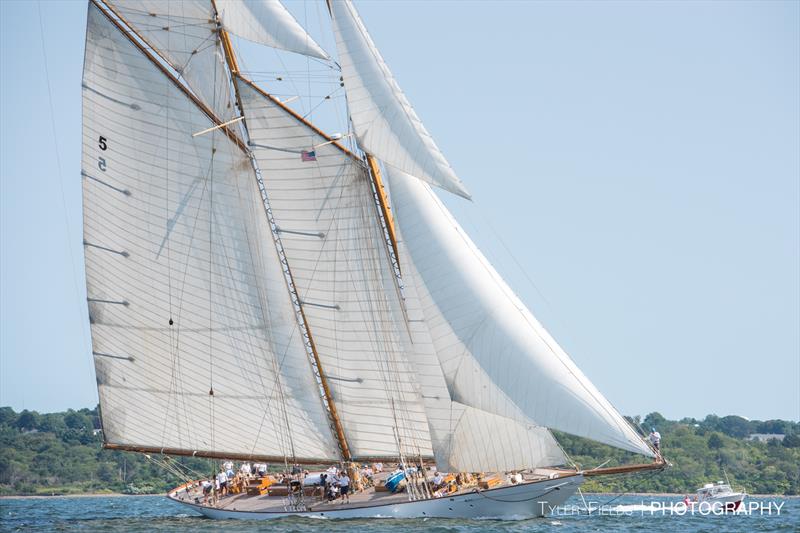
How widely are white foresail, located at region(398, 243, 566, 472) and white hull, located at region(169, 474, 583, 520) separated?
1.22 metres

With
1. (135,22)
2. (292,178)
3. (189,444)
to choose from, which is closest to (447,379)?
(292,178)

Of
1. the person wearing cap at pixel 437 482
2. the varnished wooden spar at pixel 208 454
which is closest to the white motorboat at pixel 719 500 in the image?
the person wearing cap at pixel 437 482

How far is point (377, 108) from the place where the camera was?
4909 centimetres

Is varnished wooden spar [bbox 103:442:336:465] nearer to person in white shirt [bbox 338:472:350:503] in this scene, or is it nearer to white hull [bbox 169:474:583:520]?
person in white shirt [bbox 338:472:350:503]

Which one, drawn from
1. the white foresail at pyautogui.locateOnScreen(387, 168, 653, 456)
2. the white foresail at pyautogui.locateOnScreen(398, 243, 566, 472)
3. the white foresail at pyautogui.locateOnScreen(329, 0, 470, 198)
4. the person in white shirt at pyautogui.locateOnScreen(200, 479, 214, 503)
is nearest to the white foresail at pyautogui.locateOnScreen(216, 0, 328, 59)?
the white foresail at pyautogui.locateOnScreen(329, 0, 470, 198)

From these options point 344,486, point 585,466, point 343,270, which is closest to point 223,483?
point 344,486

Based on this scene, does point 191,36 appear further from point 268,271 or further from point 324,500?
point 324,500

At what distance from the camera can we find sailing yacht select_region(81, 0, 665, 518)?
49.1 meters

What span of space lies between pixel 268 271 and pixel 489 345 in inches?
530

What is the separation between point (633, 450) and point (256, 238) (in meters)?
19.5

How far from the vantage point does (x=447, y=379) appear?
46781 mm

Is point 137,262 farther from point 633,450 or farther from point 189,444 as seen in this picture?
point 633,450

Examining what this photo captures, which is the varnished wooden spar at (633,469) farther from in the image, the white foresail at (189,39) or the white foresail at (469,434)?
the white foresail at (189,39)

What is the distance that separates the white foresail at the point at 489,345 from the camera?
4478 centimetres
